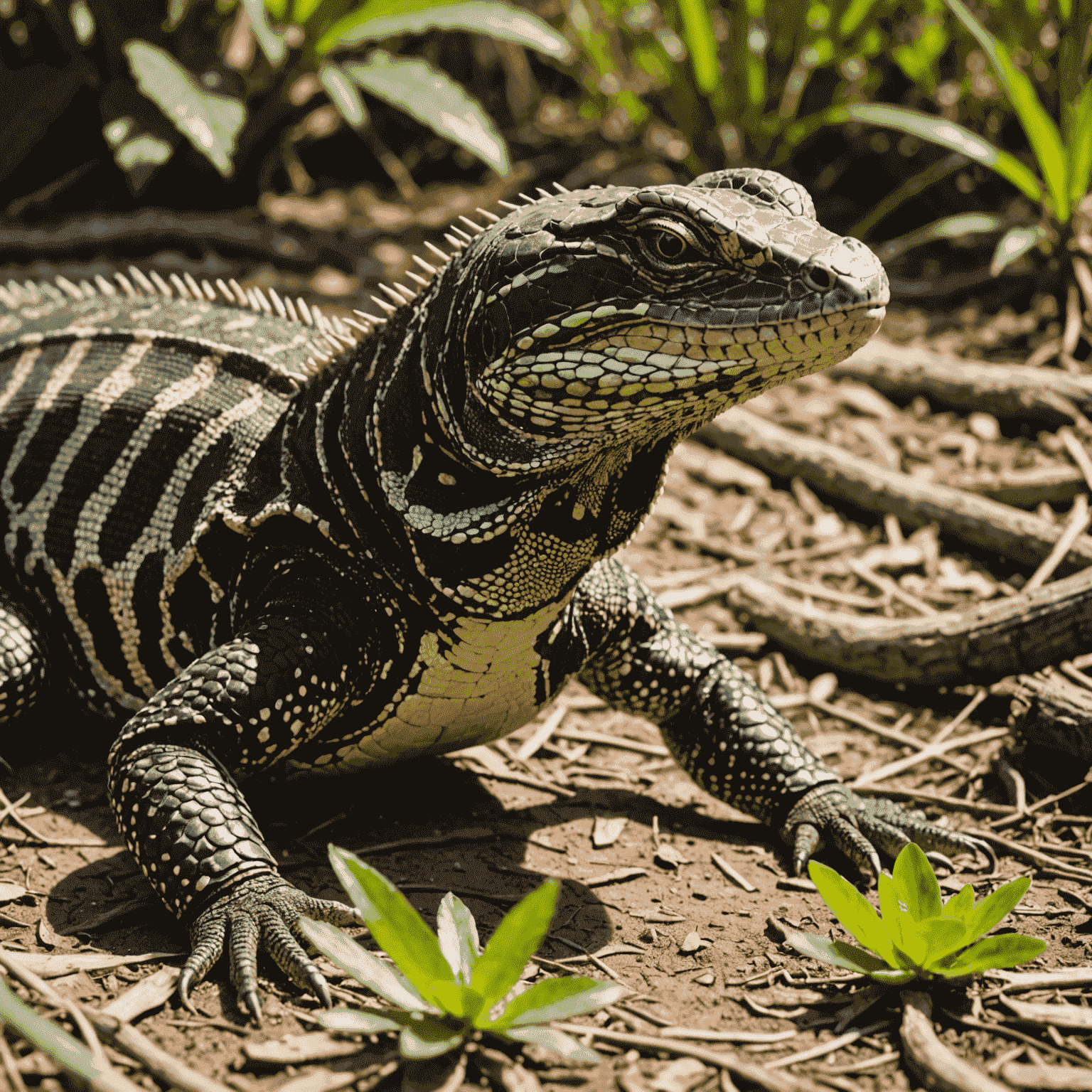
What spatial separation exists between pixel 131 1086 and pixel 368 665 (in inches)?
62.9

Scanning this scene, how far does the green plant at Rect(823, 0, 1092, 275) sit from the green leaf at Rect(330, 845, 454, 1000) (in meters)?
5.75

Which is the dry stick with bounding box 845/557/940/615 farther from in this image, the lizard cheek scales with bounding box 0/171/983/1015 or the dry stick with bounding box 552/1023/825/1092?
the dry stick with bounding box 552/1023/825/1092

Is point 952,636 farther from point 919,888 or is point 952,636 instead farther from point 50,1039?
point 50,1039

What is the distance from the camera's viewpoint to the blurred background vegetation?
24.2ft

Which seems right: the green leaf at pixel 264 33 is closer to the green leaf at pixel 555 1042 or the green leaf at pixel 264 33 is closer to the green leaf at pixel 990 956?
the green leaf at pixel 555 1042

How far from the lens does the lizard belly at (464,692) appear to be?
12.6ft

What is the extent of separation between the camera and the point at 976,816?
447 centimetres

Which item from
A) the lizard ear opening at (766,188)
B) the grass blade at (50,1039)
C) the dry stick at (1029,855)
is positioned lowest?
the dry stick at (1029,855)

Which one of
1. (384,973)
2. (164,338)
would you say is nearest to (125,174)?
(164,338)

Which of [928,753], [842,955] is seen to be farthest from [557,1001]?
[928,753]

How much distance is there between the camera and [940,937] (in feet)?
9.93

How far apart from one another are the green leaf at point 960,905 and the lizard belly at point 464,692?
1507 millimetres

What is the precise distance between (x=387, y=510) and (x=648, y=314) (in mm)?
1128

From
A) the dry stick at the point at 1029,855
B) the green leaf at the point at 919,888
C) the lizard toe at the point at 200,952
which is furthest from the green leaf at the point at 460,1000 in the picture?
the dry stick at the point at 1029,855
